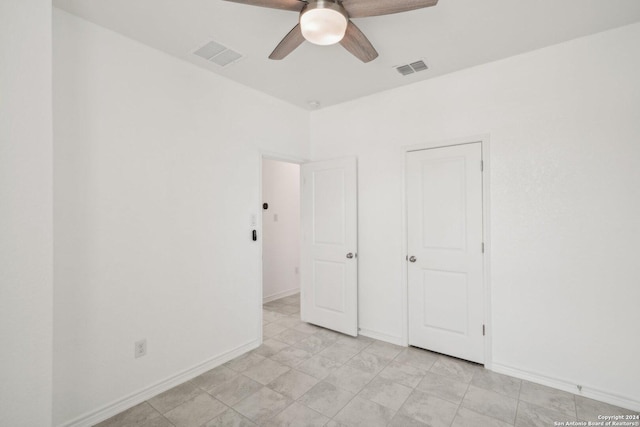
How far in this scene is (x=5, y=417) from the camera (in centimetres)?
141

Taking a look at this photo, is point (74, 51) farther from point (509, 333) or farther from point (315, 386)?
point (509, 333)

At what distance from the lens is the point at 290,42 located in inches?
73.0

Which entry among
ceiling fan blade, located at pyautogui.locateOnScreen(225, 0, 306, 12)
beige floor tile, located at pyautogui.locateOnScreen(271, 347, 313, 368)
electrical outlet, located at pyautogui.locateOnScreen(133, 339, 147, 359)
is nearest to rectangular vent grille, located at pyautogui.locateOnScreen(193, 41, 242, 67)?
ceiling fan blade, located at pyautogui.locateOnScreen(225, 0, 306, 12)

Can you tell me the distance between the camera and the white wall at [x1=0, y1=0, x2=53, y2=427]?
144cm

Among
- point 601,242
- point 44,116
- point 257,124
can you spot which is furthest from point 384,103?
point 44,116

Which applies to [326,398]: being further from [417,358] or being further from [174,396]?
[174,396]

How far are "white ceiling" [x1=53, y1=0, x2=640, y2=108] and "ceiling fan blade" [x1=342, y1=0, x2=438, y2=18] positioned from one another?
17.6 inches

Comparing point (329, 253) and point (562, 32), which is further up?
point (562, 32)

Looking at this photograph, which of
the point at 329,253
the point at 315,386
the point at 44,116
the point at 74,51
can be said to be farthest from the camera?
the point at 329,253

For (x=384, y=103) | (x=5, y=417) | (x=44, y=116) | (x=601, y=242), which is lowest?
(x=5, y=417)

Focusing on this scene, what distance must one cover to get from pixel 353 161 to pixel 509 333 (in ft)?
7.31

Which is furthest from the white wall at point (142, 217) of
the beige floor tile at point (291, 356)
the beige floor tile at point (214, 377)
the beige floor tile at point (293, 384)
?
the beige floor tile at point (293, 384)

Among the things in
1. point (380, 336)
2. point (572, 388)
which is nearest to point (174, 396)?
point (380, 336)

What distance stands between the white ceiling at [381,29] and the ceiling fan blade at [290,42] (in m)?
0.25
